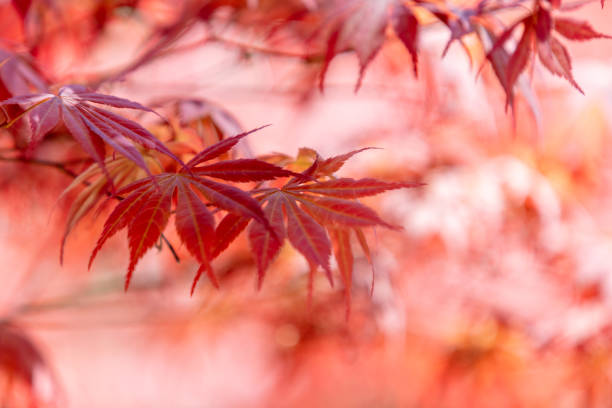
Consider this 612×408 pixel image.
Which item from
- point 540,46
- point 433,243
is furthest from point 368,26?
point 433,243

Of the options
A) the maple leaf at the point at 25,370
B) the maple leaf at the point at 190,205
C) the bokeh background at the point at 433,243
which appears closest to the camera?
the maple leaf at the point at 190,205

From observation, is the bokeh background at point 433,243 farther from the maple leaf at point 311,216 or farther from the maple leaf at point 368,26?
the maple leaf at point 311,216

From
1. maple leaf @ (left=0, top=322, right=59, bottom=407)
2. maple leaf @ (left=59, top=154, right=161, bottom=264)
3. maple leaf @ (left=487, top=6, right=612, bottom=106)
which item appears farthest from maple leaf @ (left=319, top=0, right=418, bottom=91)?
maple leaf @ (left=0, top=322, right=59, bottom=407)

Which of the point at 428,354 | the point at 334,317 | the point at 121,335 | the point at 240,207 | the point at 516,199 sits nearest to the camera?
the point at 240,207

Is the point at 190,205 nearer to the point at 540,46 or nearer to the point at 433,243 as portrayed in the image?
the point at 540,46

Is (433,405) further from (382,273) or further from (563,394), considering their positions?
(382,273)

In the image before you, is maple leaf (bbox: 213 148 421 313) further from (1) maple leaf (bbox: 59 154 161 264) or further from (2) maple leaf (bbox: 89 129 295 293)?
(1) maple leaf (bbox: 59 154 161 264)

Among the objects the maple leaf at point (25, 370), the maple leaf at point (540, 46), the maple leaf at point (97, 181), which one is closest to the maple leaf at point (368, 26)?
the maple leaf at point (540, 46)

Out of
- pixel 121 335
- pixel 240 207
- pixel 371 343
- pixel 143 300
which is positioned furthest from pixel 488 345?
pixel 121 335
